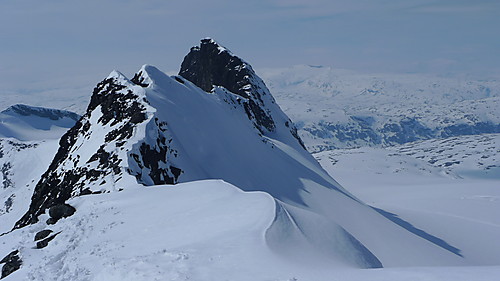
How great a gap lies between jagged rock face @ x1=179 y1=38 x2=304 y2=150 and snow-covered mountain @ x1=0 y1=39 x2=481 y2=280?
917 cm

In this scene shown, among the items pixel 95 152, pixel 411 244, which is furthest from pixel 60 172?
pixel 411 244

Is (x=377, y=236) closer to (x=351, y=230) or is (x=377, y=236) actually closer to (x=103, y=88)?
(x=351, y=230)

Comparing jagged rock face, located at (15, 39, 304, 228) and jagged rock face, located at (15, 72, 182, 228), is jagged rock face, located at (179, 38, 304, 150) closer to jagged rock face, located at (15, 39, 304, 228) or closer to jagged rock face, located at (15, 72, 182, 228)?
jagged rock face, located at (15, 39, 304, 228)

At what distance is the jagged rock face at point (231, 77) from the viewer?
87.5 meters

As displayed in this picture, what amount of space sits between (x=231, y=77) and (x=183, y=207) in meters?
74.3

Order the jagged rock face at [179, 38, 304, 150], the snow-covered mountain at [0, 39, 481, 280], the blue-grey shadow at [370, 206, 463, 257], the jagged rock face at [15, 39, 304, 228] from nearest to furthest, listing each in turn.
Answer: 1. the snow-covered mountain at [0, 39, 481, 280]
2. the jagged rock face at [15, 39, 304, 228]
3. the blue-grey shadow at [370, 206, 463, 257]
4. the jagged rock face at [179, 38, 304, 150]

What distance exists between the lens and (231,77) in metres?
96.1

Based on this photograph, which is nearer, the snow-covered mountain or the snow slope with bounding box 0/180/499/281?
the snow slope with bounding box 0/180/499/281

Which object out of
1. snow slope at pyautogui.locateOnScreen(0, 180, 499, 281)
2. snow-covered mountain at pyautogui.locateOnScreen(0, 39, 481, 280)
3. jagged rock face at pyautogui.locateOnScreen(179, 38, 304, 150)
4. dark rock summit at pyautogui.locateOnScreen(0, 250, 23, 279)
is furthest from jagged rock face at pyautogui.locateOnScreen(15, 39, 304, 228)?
jagged rock face at pyautogui.locateOnScreen(179, 38, 304, 150)

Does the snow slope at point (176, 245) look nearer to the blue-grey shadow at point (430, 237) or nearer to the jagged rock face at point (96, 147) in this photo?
the jagged rock face at point (96, 147)

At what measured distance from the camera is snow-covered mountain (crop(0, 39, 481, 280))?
58.1 ft

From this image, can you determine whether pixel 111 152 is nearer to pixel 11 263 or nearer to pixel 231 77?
pixel 11 263

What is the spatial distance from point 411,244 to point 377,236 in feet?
13.9

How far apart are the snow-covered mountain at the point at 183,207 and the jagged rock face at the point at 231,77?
361 inches
